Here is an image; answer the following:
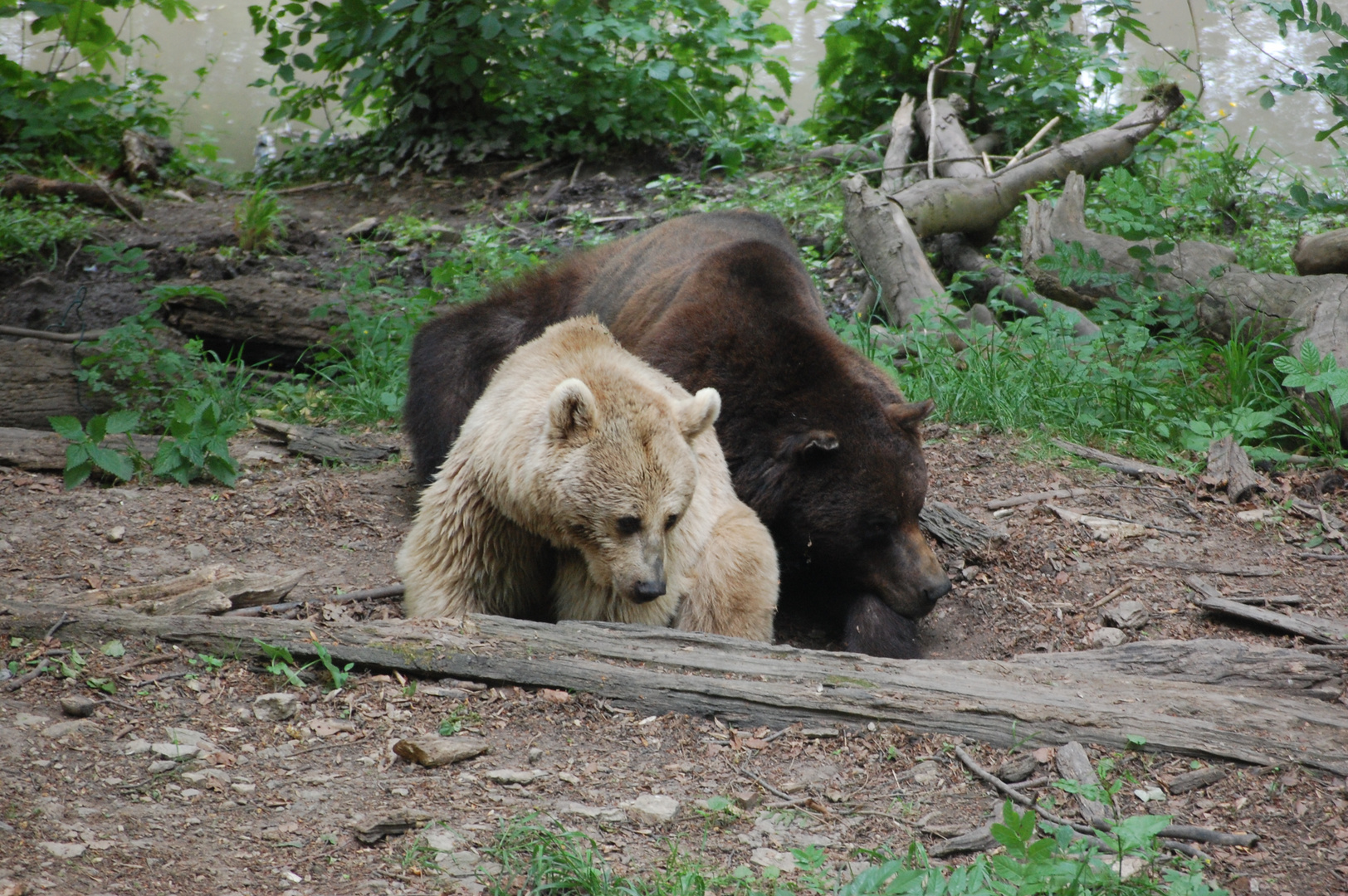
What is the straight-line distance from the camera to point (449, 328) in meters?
Answer: 5.39

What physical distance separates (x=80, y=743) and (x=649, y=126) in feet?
28.6

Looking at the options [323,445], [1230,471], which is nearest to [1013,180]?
[1230,471]

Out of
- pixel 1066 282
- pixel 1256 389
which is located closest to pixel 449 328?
pixel 1066 282

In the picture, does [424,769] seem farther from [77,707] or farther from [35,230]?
[35,230]

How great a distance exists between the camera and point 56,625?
3.09 metres

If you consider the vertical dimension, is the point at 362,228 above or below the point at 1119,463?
above

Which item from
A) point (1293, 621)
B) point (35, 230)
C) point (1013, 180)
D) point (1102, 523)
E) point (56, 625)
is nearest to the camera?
point (56, 625)

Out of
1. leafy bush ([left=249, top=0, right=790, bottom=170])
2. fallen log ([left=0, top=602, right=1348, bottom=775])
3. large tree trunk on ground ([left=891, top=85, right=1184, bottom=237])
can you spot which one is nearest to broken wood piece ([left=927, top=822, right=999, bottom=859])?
fallen log ([left=0, top=602, right=1348, bottom=775])

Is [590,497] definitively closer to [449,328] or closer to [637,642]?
[637,642]

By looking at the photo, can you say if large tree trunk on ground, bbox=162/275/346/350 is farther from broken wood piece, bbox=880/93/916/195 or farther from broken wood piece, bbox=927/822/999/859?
broken wood piece, bbox=927/822/999/859

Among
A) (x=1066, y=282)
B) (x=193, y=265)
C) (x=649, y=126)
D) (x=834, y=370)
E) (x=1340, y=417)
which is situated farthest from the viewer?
(x=649, y=126)

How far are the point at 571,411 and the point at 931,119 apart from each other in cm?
690

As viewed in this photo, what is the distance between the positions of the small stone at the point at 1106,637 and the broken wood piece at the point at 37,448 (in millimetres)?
4412

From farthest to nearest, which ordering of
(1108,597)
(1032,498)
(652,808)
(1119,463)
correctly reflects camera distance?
(1119,463) < (1032,498) < (1108,597) < (652,808)
